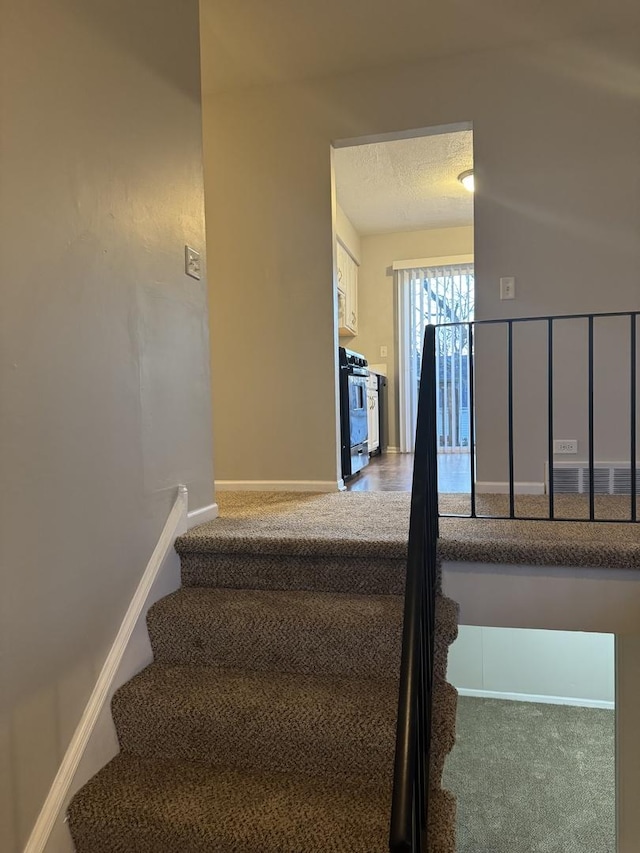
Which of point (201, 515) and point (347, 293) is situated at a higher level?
point (347, 293)

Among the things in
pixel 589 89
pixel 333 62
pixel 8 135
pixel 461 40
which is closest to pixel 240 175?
pixel 333 62

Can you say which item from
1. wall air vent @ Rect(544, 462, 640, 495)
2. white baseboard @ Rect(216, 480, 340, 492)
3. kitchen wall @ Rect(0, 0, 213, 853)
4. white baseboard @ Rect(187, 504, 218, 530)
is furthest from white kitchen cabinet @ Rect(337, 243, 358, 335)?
white baseboard @ Rect(187, 504, 218, 530)

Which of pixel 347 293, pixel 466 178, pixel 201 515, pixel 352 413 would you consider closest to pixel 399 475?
pixel 352 413

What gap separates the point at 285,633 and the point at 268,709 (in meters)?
0.24

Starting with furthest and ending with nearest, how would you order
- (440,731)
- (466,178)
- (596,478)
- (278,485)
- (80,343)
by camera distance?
1. (466,178)
2. (278,485)
3. (596,478)
4. (80,343)
5. (440,731)

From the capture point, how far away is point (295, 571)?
1.91m

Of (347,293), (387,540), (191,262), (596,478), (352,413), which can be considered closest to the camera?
(387,540)

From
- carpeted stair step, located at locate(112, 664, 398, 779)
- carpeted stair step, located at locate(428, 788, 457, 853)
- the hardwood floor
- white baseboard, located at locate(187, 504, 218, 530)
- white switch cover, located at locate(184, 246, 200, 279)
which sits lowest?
carpeted stair step, located at locate(428, 788, 457, 853)

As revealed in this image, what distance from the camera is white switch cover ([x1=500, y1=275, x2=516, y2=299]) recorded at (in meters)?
2.86

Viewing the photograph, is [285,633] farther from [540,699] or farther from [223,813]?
[540,699]

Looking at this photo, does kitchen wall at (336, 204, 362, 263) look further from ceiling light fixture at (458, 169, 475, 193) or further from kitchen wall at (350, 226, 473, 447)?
ceiling light fixture at (458, 169, 475, 193)

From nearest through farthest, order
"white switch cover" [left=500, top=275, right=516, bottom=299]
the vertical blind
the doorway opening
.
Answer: "white switch cover" [left=500, top=275, right=516, bottom=299] → the doorway opening → the vertical blind

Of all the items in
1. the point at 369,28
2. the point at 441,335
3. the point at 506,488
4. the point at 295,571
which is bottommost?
the point at 295,571

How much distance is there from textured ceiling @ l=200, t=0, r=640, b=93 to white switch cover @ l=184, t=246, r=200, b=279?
3.83 ft
